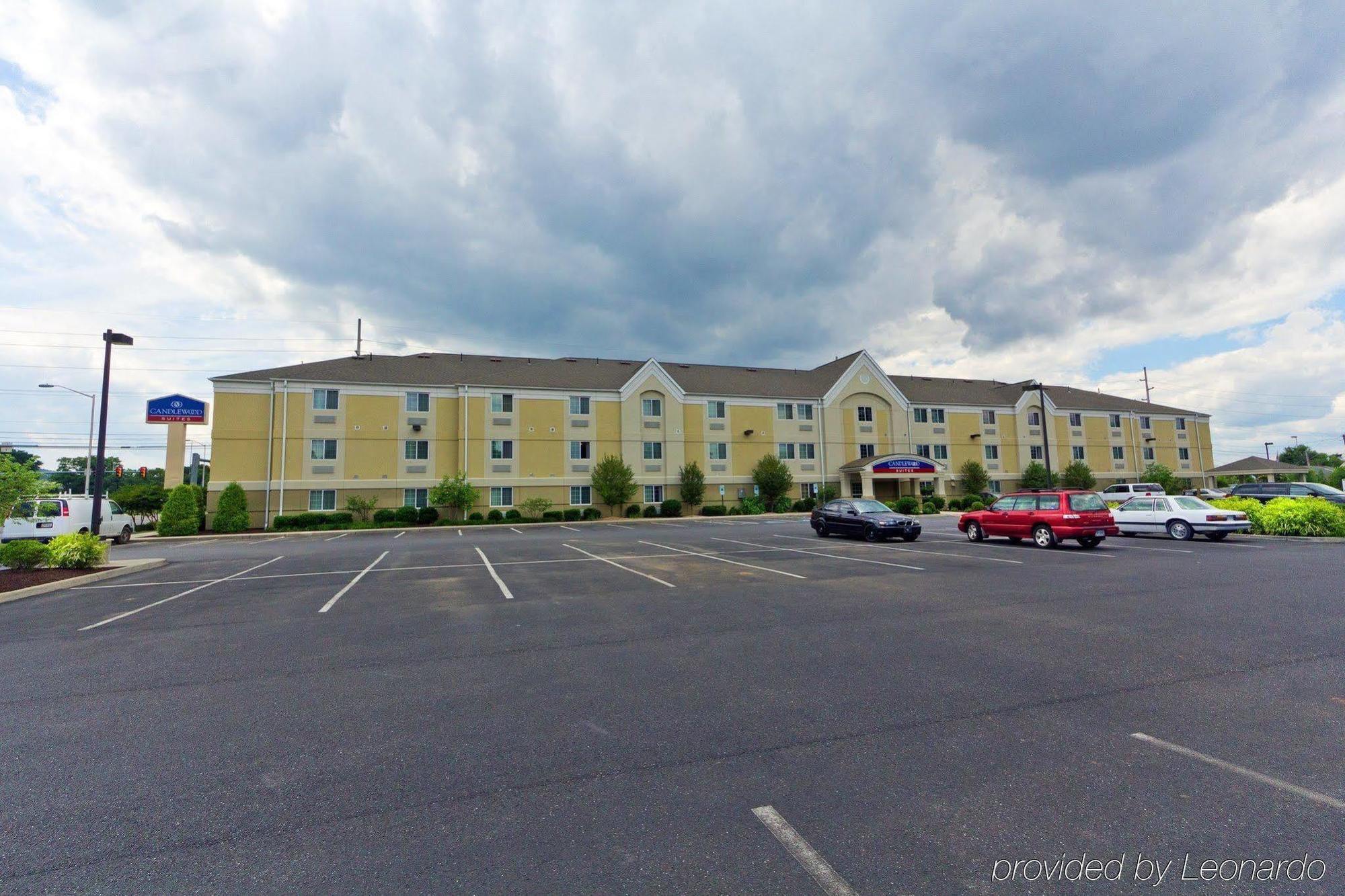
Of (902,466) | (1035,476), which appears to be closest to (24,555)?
(902,466)

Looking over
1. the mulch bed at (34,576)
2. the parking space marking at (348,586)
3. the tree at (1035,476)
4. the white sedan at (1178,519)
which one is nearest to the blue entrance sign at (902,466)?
the tree at (1035,476)

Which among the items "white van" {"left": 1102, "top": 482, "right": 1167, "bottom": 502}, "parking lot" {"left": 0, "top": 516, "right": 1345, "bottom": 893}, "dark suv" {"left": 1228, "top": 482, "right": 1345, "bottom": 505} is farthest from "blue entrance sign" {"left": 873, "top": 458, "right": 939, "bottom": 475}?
"parking lot" {"left": 0, "top": 516, "right": 1345, "bottom": 893}

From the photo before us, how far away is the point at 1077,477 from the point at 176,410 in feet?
227

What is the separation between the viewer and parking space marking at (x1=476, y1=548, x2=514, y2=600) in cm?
1063

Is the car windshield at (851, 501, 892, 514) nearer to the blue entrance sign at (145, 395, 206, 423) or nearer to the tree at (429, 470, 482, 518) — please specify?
the tree at (429, 470, 482, 518)

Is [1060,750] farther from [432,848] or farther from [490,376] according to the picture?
[490,376]

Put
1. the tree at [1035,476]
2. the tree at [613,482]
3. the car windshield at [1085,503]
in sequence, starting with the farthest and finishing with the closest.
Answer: the tree at [1035,476], the tree at [613,482], the car windshield at [1085,503]

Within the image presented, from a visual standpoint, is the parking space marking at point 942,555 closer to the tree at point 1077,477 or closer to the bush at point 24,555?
the bush at point 24,555

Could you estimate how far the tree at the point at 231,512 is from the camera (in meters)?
33.1

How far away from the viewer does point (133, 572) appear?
1501 centimetres

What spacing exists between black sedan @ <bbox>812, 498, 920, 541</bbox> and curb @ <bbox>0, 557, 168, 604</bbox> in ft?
69.4

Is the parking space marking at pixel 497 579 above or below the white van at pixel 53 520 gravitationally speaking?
below

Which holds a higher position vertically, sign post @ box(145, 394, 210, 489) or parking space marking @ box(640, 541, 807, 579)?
sign post @ box(145, 394, 210, 489)

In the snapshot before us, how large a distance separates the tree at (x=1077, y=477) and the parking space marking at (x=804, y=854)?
5747 centimetres
